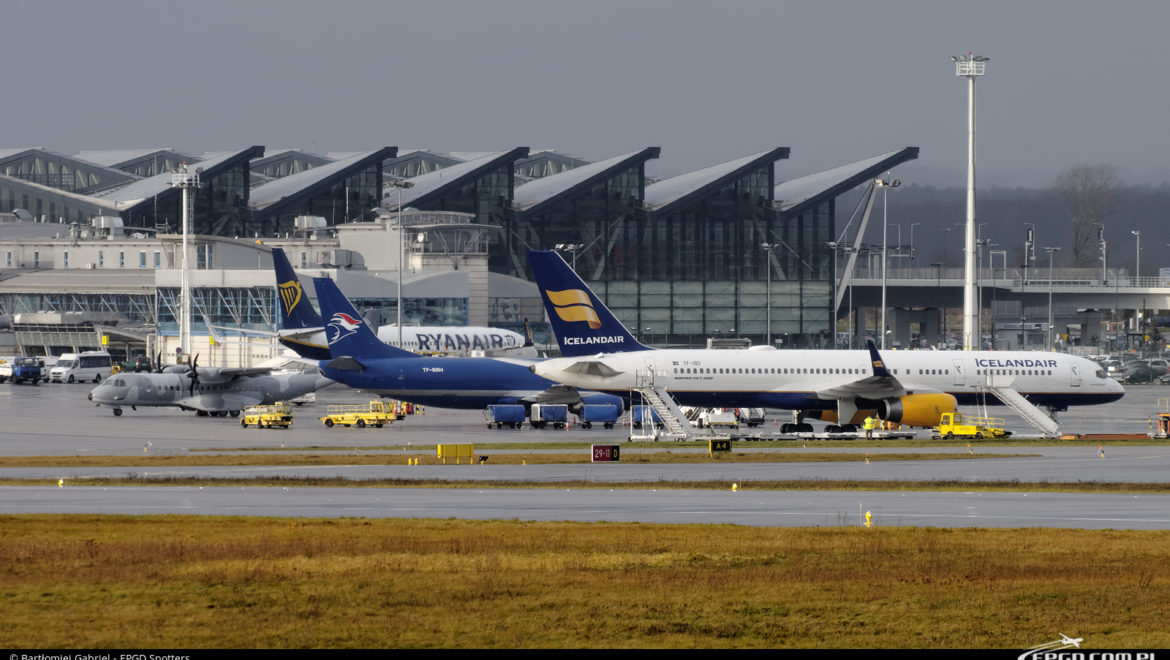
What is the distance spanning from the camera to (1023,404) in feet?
214

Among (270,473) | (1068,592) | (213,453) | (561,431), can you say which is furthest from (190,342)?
(1068,592)

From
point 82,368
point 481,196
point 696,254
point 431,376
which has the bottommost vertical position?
point 82,368

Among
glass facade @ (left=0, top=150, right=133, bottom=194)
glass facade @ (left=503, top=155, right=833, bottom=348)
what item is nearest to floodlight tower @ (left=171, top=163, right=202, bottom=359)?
glass facade @ (left=503, top=155, right=833, bottom=348)

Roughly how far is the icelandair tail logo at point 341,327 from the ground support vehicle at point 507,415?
7.84 meters

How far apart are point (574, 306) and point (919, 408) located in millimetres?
16224

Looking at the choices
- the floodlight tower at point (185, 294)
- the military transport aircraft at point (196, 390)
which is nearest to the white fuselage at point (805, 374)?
the military transport aircraft at point (196, 390)

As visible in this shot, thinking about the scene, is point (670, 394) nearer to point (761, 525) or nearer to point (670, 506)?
point (670, 506)

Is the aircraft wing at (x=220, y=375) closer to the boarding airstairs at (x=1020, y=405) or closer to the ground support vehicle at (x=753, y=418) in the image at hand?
the ground support vehicle at (x=753, y=418)

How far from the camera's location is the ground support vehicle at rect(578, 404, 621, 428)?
69.6 meters

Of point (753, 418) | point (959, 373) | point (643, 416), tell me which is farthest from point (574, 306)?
point (959, 373)

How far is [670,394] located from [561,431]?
6.87 m

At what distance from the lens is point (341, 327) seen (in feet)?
229

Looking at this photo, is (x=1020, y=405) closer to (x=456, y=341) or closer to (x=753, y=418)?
(x=753, y=418)

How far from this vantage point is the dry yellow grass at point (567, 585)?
58.5ft
